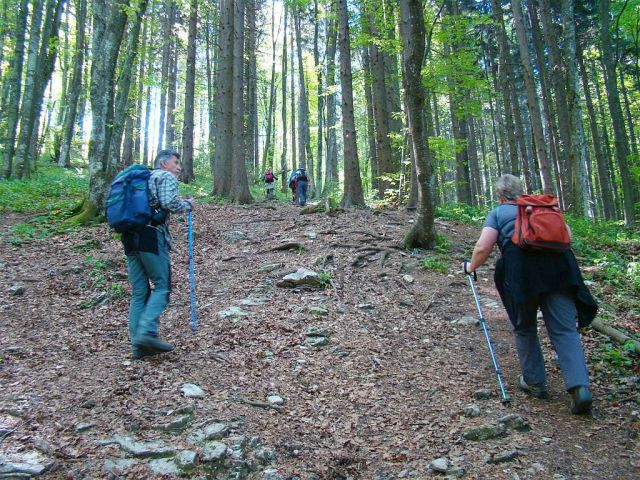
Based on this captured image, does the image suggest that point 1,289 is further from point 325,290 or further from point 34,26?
point 34,26

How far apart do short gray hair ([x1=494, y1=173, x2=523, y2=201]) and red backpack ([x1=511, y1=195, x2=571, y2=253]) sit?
0.40 m

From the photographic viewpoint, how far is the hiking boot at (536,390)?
404 centimetres

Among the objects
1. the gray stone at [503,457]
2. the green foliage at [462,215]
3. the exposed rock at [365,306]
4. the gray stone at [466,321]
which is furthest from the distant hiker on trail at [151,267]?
the green foliage at [462,215]

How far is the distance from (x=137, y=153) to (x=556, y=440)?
34.2 m

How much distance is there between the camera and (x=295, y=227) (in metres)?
10.3

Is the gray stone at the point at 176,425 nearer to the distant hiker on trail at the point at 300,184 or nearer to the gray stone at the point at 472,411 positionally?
the gray stone at the point at 472,411

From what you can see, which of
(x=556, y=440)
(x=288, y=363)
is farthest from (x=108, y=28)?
(x=556, y=440)

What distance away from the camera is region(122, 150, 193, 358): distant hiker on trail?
462 cm

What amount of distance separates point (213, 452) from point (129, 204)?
264cm

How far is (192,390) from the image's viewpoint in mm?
4082

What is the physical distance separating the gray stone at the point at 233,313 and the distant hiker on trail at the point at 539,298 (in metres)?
3.20

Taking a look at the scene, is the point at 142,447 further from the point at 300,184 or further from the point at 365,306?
the point at 300,184

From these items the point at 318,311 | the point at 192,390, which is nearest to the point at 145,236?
the point at 192,390

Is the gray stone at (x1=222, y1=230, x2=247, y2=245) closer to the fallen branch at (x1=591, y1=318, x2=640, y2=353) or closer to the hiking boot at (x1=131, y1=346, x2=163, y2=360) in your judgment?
the hiking boot at (x1=131, y1=346, x2=163, y2=360)
